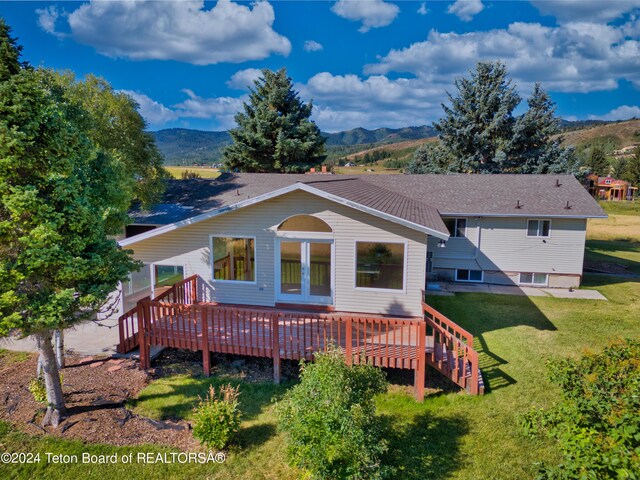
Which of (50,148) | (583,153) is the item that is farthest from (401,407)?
(583,153)

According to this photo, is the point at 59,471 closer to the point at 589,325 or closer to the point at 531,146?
the point at 589,325

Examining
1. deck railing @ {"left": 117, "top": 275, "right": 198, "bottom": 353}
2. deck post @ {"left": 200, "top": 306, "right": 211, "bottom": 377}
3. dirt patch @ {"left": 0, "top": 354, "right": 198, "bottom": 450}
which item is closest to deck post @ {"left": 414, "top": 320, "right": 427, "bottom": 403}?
dirt patch @ {"left": 0, "top": 354, "right": 198, "bottom": 450}

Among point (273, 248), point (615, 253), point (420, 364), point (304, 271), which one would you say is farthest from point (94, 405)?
point (615, 253)

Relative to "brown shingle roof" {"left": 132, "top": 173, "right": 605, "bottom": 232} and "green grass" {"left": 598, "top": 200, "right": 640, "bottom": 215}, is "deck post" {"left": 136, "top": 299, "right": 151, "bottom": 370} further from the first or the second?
"green grass" {"left": 598, "top": 200, "right": 640, "bottom": 215}

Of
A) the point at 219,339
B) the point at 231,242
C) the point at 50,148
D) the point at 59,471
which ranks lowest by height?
the point at 59,471

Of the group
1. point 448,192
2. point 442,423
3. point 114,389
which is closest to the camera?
point 442,423

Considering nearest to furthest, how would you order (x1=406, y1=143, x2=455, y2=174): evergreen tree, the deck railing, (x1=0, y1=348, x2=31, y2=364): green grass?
(x1=0, y1=348, x2=31, y2=364): green grass
the deck railing
(x1=406, y1=143, x2=455, y2=174): evergreen tree

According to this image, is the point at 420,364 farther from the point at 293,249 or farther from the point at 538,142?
the point at 538,142
